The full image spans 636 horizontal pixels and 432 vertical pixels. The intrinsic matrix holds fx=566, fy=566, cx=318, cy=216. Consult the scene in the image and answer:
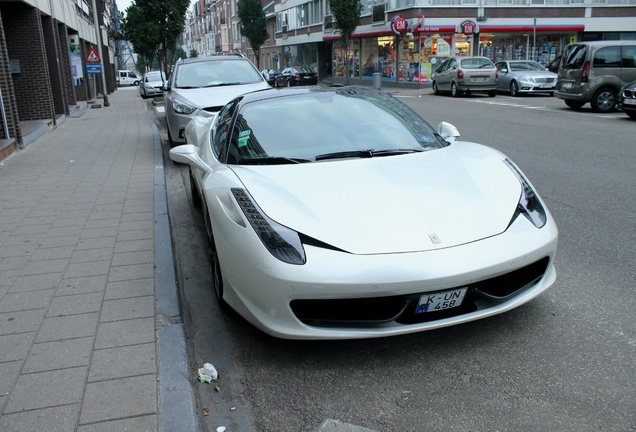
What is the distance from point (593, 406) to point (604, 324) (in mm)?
903

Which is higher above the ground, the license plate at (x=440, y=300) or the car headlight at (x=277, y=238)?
the car headlight at (x=277, y=238)

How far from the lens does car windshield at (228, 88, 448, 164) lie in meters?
4.02

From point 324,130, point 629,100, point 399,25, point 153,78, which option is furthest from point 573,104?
point 153,78

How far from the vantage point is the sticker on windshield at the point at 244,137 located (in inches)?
165

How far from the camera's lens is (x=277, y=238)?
2.98 m

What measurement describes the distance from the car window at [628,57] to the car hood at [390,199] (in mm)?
13108

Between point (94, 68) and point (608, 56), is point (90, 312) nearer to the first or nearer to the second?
point (608, 56)

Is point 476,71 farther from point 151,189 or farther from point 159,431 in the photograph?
point 159,431

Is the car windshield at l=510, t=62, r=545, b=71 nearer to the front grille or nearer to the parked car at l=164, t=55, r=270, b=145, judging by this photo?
the parked car at l=164, t=55, r=270, b=145

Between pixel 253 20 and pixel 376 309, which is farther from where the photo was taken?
pixel 253 20

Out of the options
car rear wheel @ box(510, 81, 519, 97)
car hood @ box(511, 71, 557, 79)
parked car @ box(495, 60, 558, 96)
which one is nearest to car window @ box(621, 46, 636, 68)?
parked car @ box(495, 60, 558, 96)

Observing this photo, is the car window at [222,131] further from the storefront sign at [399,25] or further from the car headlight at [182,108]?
the storefront sign at [399,25]

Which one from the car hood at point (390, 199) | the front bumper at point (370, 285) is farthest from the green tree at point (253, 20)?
the front bumper at point (370, 285)

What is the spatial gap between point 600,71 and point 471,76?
8.53 metres
